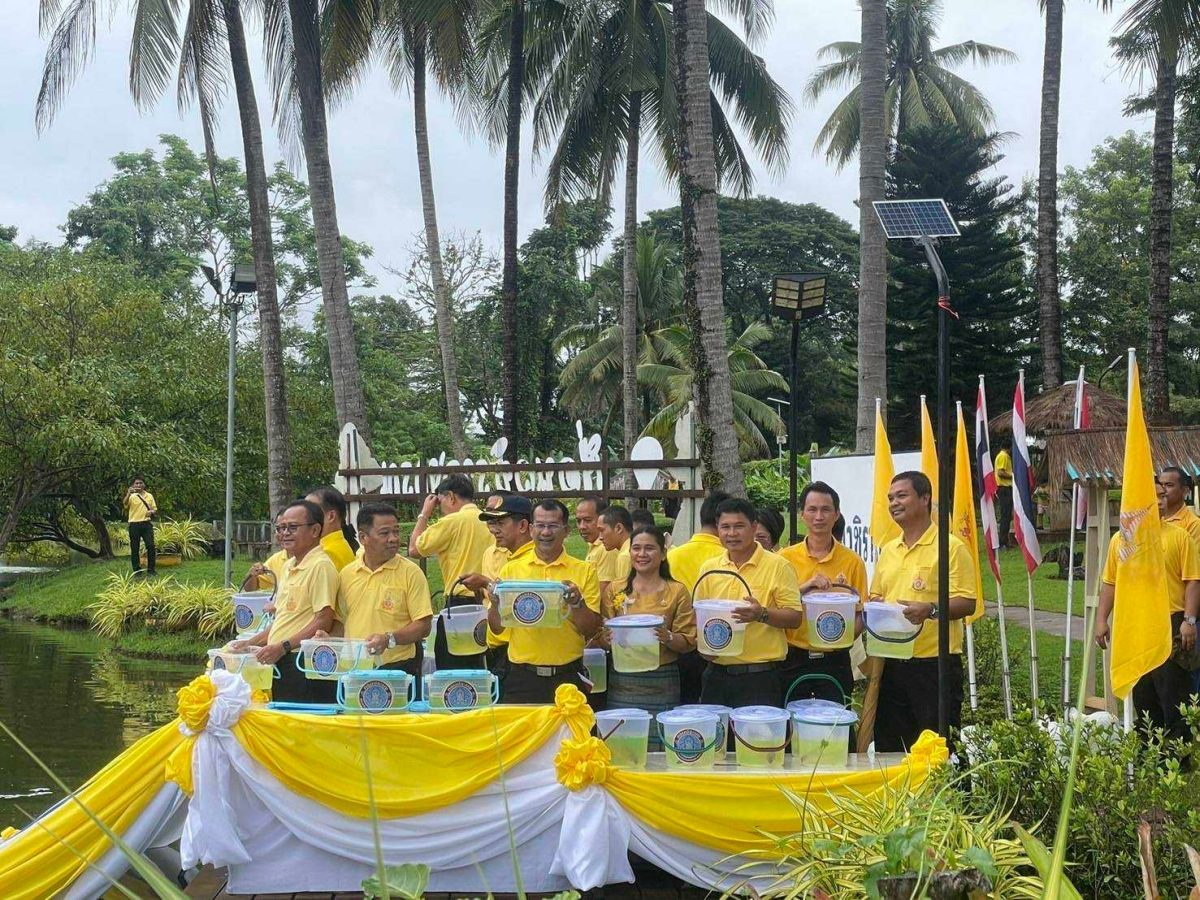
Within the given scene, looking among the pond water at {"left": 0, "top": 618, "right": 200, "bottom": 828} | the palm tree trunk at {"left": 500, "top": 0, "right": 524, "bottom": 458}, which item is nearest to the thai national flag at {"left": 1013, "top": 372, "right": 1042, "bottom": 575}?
the pond water at {"left": 0, "top": 618, "right": 200, "bottom": 828}

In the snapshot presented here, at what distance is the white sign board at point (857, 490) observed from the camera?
8570mm

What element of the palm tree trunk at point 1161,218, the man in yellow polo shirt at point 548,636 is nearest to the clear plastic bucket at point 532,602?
the man in yellow polo shirt at point 548,636

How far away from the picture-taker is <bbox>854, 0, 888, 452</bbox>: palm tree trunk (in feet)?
34.6

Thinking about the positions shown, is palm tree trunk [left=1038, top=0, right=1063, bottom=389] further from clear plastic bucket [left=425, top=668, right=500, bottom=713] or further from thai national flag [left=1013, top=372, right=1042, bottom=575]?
clear plastic bucket [left=425, top=668, right=500, bottom=713]

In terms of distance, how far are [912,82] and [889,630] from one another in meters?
27.9

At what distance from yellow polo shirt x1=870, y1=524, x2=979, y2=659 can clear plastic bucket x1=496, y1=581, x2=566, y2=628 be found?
1.52 m

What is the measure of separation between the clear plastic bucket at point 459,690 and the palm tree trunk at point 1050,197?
14.8 meters

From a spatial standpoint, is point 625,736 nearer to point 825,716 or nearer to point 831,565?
point 825,716

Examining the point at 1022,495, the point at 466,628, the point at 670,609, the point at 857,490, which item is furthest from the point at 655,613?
the point at 857,490

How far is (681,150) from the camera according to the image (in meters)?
10.4

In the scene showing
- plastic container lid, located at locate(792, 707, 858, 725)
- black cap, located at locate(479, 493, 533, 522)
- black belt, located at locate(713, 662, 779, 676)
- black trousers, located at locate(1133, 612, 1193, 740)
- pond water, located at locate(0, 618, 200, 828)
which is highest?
black cap, located at locate(479, 493, 533, 522)

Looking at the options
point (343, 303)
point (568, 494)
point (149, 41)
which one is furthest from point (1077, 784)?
point (149, 41)

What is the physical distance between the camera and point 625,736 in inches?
201

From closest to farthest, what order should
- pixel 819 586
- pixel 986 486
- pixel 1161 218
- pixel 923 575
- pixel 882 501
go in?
pixel 923 575, pixel 819 586, pixel 986 486, pixel 882 501, pixel 1161 218
